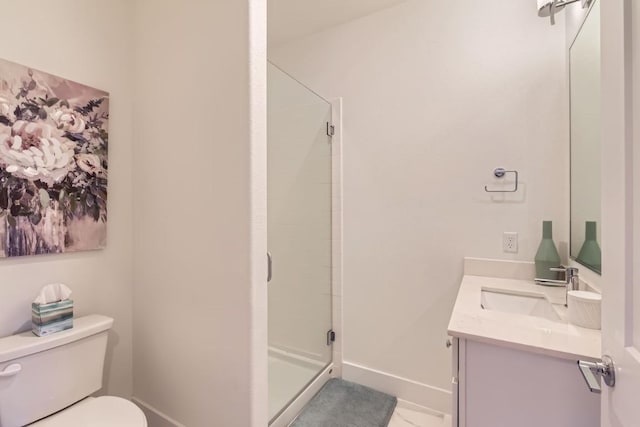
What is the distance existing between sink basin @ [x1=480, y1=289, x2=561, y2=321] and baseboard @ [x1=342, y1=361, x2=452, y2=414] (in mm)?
738

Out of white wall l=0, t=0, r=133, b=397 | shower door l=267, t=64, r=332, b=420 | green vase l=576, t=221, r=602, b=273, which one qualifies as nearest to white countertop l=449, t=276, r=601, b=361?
green vase l=576, t=221, r=602, b=273

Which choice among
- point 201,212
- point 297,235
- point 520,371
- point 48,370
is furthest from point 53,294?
point 520,371

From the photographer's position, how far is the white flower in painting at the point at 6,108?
115 cm

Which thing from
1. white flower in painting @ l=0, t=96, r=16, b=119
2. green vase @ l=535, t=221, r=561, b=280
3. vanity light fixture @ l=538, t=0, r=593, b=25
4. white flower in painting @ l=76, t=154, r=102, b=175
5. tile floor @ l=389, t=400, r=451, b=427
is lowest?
tile floor @ l=389, t=400, r=451, b=427

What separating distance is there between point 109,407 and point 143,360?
356 mm

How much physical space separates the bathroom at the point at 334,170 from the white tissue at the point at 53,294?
0.31ft

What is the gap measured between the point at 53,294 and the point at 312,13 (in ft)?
7.12

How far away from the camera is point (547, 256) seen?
1.46m

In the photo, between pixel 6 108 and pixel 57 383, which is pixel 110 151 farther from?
pixel 57 383

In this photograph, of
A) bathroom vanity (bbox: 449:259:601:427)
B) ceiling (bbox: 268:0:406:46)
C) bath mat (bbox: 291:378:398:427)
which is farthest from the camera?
ceiling (bbox: 268:0:406:46)

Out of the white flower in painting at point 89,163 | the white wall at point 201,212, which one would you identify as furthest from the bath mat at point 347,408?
the white flower in painting at point 89,163

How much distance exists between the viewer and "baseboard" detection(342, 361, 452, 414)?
176cm

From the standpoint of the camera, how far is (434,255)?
1788 millimetres

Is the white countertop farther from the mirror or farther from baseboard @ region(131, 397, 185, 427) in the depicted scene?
baseboard @ region(131, 397, 185, 427)
